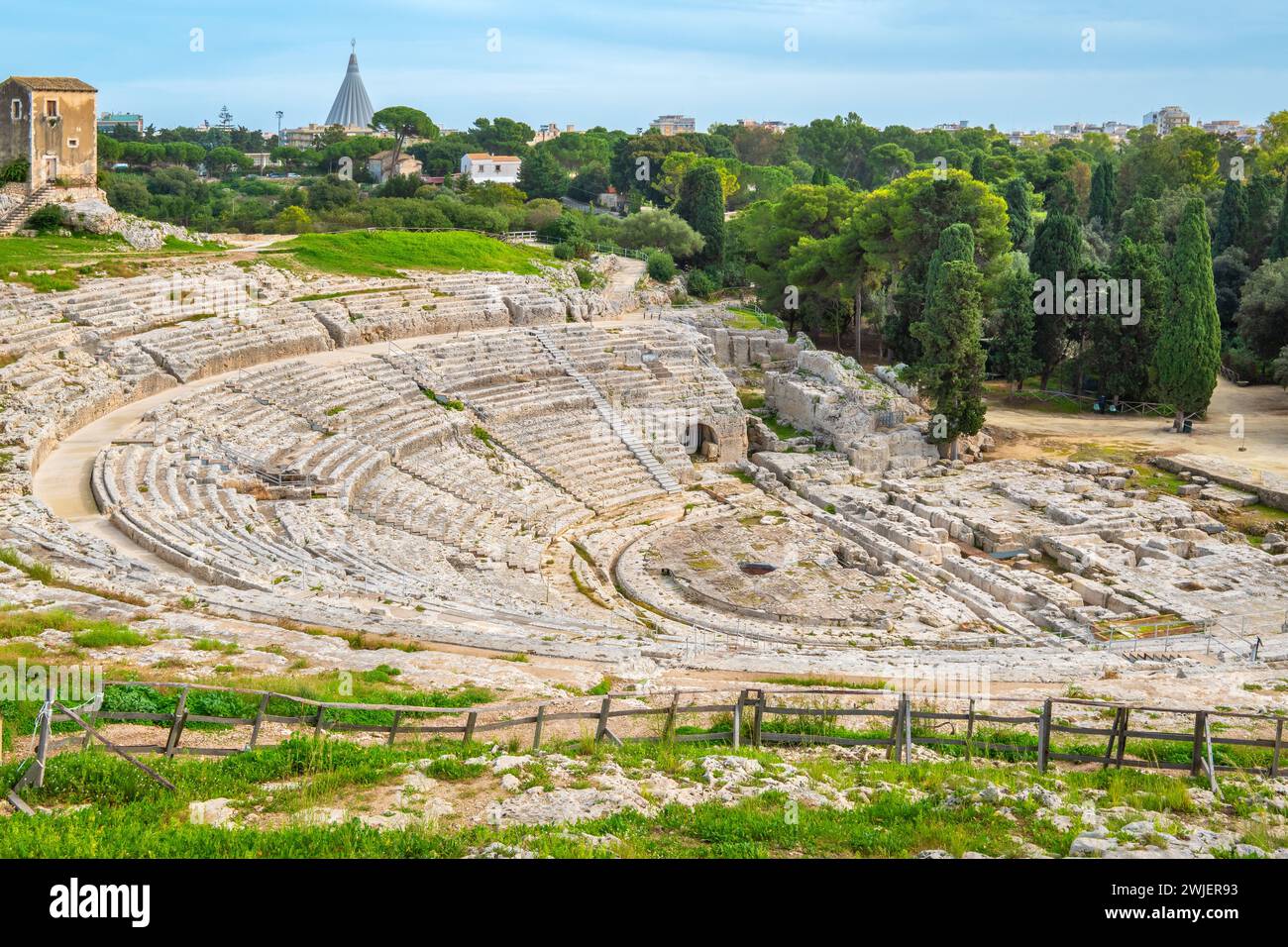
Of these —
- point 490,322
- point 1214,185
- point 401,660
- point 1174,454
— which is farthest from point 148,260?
point 1214,185

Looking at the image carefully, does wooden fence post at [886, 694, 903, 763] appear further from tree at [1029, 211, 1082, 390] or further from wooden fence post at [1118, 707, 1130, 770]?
tree at [1029, 211, 1082, 390]

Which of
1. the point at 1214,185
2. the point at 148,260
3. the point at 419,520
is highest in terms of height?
the point at 1214,185

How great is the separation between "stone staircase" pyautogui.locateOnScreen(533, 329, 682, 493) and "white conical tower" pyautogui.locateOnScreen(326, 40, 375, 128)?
97851 mm

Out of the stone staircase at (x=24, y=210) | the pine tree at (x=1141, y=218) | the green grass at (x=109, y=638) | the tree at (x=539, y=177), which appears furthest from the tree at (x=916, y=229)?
the tree at (x=539, y=177)

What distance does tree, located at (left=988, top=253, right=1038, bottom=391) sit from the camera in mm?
41938

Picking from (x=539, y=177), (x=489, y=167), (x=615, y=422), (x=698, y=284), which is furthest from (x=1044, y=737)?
(x=489, y=167)

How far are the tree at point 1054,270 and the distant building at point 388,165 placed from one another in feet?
151

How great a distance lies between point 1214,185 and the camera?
224ft

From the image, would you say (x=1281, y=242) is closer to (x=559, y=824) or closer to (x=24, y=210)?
(x=24, y=210)

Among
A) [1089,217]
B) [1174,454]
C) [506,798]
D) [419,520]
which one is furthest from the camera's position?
[1089,217]

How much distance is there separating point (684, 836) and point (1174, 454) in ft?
96.9

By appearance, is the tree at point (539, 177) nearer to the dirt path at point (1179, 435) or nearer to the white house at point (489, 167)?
the white house at point (489, 167)

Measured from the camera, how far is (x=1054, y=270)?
43375 millimetres
